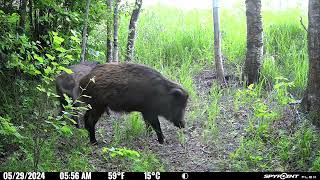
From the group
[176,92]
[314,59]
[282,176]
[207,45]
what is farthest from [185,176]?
[207,45]

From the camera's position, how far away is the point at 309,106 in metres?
6.46

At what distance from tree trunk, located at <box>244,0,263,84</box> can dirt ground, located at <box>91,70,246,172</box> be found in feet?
2.47

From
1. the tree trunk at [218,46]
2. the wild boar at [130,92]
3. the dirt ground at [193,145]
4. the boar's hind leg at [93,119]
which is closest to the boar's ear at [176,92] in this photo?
the wild boar at [130,92]

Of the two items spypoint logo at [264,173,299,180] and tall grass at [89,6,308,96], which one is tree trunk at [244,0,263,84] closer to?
tall grass at [89,6,308,96]

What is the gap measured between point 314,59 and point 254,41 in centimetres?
236

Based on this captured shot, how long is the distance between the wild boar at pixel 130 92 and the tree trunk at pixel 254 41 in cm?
209

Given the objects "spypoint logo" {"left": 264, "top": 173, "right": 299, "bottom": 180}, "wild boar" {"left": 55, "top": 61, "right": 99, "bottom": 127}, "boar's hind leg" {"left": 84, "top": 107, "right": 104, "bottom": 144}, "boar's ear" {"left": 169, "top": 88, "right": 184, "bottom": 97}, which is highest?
"wild boar" {"left": 55, "top": 61, "right": 99, "bottom": 127}

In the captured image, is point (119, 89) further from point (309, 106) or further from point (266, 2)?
point (266, 2)

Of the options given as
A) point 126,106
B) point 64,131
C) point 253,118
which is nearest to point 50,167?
point 64,131

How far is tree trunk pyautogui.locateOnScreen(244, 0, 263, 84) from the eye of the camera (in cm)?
851

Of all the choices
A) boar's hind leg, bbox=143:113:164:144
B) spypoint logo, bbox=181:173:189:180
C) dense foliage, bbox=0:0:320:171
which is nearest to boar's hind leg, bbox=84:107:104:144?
dense foliage, bbox=0:0:320:171

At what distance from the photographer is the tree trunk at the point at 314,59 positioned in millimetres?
6242

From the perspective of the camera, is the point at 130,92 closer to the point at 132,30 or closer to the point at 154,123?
the point at 154,123

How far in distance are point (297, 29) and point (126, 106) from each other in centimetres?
522
